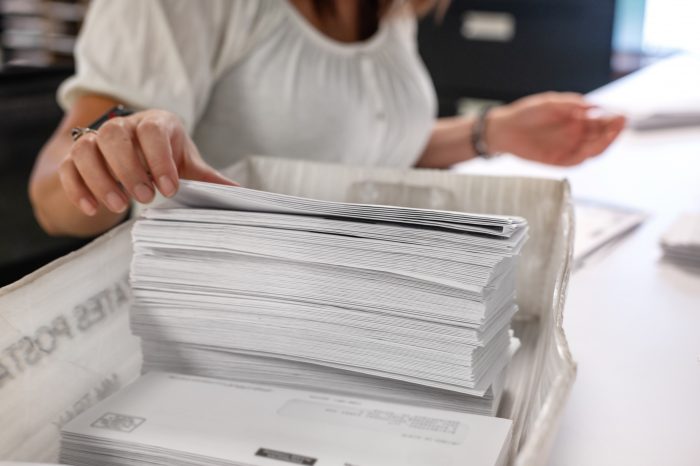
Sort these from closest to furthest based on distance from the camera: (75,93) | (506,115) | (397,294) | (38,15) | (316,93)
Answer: (397,294) → (75,93) → (316,93) → (506,115) → (38,15)

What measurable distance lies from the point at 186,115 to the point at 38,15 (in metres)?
1.93

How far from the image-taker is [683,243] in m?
0.83

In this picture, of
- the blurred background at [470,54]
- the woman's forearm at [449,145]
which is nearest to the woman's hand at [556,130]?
the woman's forearm at [449,145]

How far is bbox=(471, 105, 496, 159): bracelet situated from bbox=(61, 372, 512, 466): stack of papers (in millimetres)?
951

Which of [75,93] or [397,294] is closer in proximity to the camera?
[397,294]

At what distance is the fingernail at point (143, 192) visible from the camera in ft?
1.51

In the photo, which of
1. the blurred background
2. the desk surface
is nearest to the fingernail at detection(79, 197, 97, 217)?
the desk surface

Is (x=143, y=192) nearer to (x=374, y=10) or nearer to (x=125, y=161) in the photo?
(x=125, y=161)

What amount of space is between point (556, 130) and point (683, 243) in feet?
1.13

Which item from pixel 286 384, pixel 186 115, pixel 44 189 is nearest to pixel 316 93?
pixel 186 115

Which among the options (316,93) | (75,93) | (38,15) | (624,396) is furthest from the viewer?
(38,15)

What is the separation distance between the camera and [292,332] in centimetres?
44

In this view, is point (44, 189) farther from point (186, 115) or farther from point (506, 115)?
point (506, 115)

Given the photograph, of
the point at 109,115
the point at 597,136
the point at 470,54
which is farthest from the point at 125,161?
the point at 470,54
